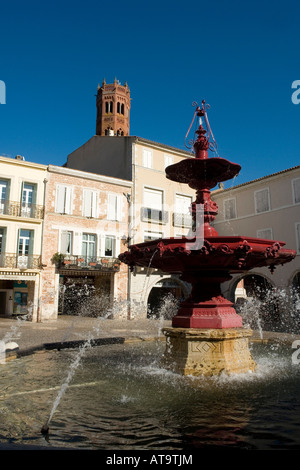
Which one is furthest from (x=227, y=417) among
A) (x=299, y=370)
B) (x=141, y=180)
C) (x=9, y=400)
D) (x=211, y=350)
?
(x=141, y=180)

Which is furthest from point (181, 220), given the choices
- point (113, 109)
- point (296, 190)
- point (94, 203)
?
point (113, 109)

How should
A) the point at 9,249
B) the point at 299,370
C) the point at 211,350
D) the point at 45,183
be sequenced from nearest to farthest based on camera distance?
1. the point at 211,350
2. the point at 299,370
3. the point at 9,249
4. the point at 45,183

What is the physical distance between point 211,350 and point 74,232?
19370 mm

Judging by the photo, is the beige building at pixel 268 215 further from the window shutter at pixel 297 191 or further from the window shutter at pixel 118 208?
the window shutter at pixel 118 208

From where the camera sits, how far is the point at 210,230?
664 cm

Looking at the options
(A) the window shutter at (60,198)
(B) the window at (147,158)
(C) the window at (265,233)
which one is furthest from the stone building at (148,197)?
(C) the window at (265,233)

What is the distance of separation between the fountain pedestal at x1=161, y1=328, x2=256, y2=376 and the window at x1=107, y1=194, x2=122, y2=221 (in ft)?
66.8

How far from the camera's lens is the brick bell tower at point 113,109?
6106 cm

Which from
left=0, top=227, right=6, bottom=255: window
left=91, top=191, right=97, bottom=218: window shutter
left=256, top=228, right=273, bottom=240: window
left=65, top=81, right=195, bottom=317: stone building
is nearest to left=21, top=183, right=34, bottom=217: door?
left=0, top=227, right=6, bottom=255: window

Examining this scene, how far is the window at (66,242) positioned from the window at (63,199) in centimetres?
143

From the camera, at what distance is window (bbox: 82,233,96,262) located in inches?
968

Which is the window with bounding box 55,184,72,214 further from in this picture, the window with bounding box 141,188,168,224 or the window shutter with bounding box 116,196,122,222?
the window with bounding box 141,188,168,224

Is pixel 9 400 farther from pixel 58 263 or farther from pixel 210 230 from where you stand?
pixel 58 263

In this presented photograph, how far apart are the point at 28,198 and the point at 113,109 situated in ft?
139
